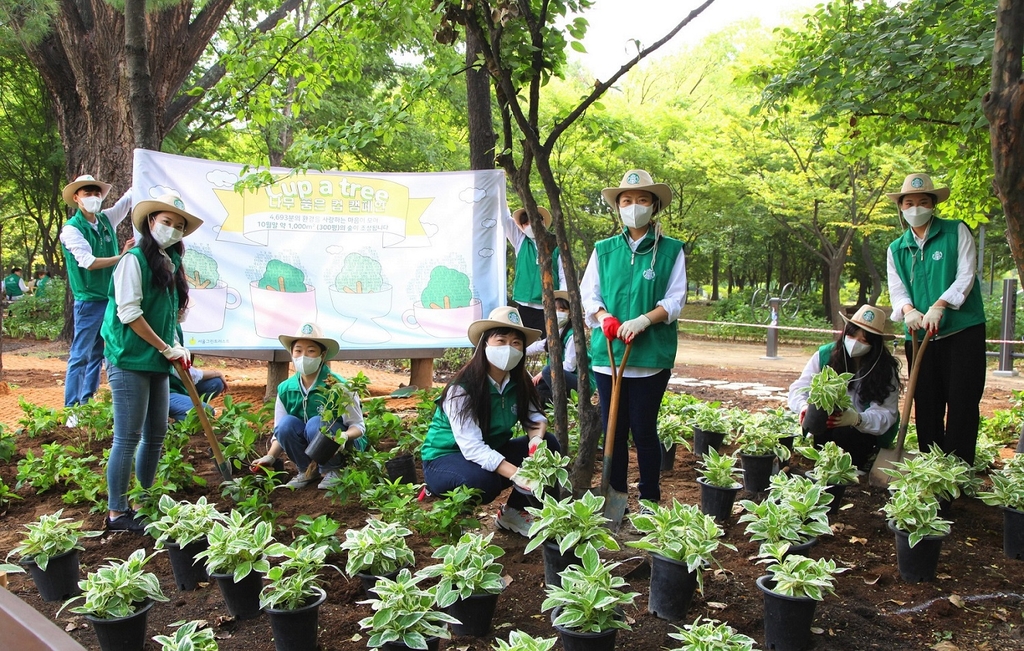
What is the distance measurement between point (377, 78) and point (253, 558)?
1378cm

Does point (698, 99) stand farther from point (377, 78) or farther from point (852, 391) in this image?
point (852, 391)

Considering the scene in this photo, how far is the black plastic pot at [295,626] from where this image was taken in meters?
2.71

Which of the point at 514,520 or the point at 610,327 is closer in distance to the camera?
the point at 514,520

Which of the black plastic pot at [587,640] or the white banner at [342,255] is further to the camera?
the white banner at [342,255]

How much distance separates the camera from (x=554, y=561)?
3.11 m

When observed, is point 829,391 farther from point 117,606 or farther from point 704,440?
point 117,606

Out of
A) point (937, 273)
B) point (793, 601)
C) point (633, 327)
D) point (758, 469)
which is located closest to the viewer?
point (793, 601)

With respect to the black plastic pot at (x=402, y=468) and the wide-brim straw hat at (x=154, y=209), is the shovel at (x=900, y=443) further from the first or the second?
the wide-brim straw hat at (x=154, y=209)

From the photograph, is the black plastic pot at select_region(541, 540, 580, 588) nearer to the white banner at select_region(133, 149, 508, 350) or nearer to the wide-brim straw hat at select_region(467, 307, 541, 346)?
the wide-brim straw hat at select_region(467, 307, 541, 346)

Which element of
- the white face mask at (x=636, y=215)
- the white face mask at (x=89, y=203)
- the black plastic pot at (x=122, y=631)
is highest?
the white face mask at (x=89, y=203)

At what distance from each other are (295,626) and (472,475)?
3.82 feet

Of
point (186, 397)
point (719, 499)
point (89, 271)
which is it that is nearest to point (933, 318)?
point (719, 499)

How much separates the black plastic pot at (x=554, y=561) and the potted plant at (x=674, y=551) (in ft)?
0.90

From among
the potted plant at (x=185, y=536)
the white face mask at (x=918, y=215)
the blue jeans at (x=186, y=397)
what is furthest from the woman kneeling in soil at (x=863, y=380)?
the blue jeans at (x=186, y=397)
